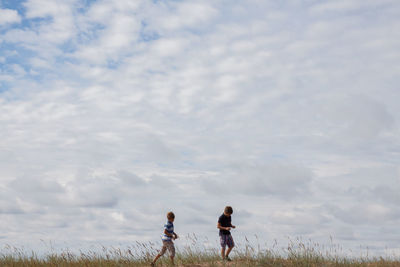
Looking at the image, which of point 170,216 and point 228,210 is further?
point 228,210

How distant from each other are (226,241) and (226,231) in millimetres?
311

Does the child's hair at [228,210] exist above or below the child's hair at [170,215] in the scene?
above

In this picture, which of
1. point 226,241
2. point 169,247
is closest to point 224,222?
point 226,241

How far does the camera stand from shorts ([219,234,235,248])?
47.3 feet

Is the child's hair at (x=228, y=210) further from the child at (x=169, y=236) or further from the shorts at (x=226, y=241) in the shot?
the child at (x=169, y=236)

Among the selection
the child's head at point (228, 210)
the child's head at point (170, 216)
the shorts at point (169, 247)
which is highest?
the child's head at point (228, 210)

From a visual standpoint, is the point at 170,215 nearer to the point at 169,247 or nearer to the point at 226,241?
the point at 169,247

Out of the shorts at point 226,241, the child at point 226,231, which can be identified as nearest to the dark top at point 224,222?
the child at point 226,231

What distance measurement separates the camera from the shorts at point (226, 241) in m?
14.4

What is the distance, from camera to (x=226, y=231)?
14.5 meters

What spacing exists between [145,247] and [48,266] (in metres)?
3.76

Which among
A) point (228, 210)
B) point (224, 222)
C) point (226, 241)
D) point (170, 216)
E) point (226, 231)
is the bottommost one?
point (226, 241)

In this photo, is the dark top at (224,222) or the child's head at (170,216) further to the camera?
the dark top at (224,222)

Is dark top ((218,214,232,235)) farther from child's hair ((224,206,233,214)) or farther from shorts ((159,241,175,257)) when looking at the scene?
shorts ((159,241,175,257))
